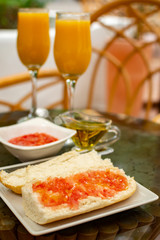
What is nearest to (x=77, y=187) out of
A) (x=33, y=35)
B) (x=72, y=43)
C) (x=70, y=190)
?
(x=70, y=190)

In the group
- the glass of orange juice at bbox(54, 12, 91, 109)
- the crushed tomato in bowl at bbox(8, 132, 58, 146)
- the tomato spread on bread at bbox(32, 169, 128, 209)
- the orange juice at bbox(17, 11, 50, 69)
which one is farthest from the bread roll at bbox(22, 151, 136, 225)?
the orange juice at bbox(17, 11, 50, 69)

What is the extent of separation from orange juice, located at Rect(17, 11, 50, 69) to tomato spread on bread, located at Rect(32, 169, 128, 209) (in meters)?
0.50

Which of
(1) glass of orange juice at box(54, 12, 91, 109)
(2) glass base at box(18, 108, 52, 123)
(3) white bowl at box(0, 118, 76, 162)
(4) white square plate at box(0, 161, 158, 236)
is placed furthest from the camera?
(2) glass base at box(18, 108, 52, 123)

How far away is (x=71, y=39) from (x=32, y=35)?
0.15 m

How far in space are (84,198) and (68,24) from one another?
48cm

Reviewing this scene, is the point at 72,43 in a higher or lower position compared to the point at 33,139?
higher

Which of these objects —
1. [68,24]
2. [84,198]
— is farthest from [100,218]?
[68,24]

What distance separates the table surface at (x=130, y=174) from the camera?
0.49 metres

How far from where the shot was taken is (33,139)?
75 centimetres

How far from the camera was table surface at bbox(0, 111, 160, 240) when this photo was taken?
19.3 inches

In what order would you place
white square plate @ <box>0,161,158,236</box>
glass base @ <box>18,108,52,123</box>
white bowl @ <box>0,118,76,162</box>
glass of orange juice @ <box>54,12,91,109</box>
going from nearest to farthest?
white square plate @ <box>0,161,158,236</box> → white bowl @ <box>0,118,76,162</box> → glass of orange juice @ <box>54,12,91,109</box> → glass base @ <box>18,108,52,123</box>

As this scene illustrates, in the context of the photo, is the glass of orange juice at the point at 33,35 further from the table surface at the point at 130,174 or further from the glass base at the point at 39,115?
the table surface at the point at 130,174

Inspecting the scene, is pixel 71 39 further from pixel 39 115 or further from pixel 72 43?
pixel 39 115

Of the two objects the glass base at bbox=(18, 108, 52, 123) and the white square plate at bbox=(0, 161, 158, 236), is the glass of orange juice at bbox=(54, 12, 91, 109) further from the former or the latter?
the white square plate at bbox=(0, 161, 158, 236)
